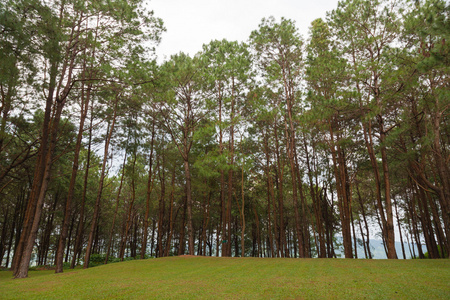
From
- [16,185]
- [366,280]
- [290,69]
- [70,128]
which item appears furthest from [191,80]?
[16,185]

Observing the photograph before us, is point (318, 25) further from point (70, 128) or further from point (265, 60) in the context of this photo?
point (70, 128)

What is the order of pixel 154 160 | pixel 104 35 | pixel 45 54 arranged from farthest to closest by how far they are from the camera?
pixel 154 160 < pixel 104 35 < pixel 45 54

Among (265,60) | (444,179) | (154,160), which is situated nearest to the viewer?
(444,179)

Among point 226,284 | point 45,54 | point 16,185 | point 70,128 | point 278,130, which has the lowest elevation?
point 226,284

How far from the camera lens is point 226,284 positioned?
591 centimetres

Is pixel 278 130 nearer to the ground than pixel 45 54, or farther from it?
farther from it

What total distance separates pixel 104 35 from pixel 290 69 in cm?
1079

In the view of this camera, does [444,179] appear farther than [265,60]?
No

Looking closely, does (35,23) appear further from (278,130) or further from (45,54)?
(278,130)

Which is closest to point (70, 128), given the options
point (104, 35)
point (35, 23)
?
point (104, 35)

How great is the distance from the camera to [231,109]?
17188 millimetres

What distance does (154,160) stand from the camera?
71.7ft

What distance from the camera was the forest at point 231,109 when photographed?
9.45 metres

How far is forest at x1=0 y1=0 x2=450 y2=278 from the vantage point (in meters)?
9.45
